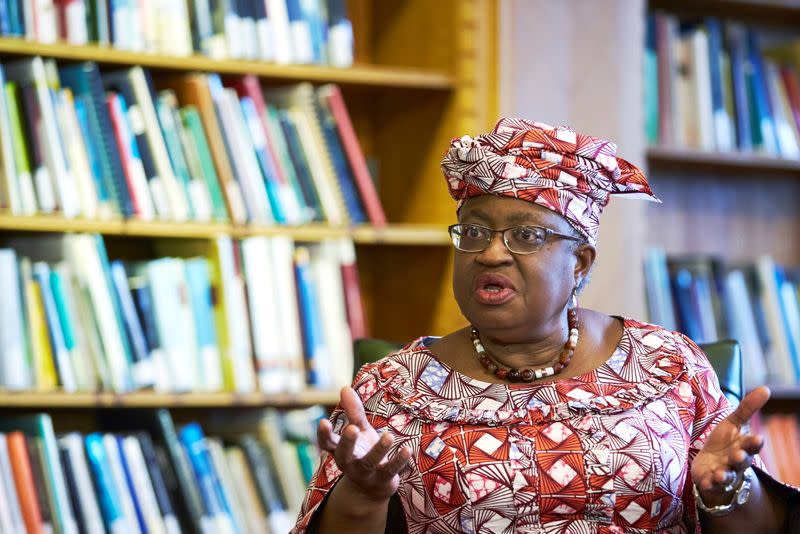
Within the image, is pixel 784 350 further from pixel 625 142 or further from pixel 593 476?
pixel 593 476

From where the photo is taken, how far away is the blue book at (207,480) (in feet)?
8.58

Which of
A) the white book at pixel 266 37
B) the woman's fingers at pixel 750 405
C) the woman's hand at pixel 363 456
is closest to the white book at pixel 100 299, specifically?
the white book at pixel 266 37

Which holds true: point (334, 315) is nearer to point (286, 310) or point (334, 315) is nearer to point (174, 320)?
point (286, 310)

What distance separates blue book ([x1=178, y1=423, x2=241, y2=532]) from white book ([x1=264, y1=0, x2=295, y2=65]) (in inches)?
34.5

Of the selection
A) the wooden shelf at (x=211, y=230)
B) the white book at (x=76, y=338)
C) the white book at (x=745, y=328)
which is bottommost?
the white book at (x=745, y=328)

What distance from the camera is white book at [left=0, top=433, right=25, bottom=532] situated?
2.44m

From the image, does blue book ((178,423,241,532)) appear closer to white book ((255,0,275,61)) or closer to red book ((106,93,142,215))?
red book ((106,93,142,215))

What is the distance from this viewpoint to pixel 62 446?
2527 mm

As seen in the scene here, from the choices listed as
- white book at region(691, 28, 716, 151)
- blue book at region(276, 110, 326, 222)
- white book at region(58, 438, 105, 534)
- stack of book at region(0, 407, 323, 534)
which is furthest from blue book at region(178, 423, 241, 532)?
white book at region(691, 28, 716, 151)

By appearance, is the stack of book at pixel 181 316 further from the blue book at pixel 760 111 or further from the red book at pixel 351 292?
the blue book at pixel 760 111

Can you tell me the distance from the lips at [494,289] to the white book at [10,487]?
1.26 m

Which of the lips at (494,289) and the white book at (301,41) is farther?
the white book at (301,41)

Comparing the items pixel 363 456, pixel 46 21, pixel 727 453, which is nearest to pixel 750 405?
pixel 727 453

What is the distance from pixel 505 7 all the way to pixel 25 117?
113 centimetres
